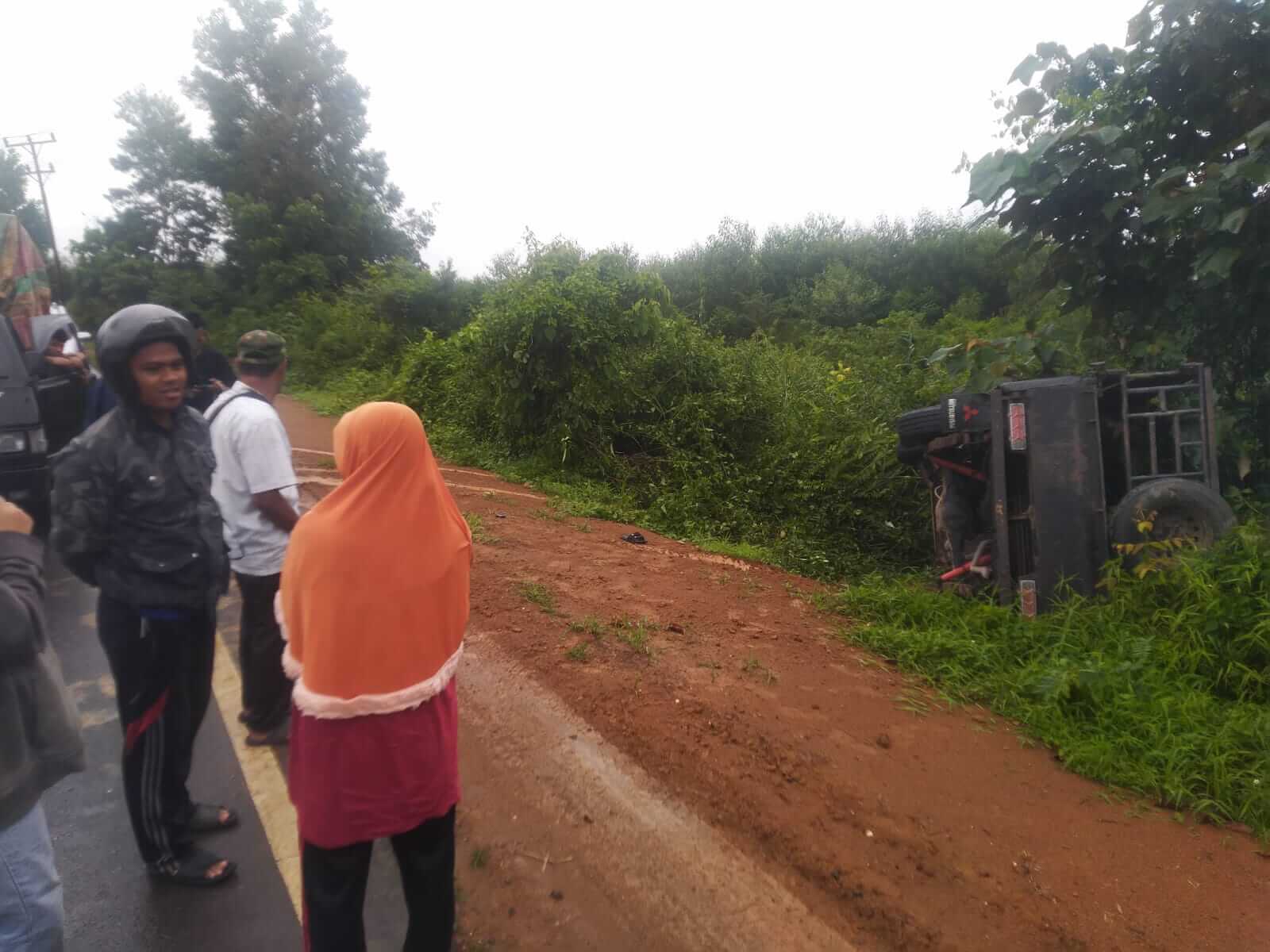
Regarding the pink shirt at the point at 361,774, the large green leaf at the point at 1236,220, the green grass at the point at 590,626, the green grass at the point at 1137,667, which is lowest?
the green grass at the point at 1137,667

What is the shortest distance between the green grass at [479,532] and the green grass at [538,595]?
0.80 m

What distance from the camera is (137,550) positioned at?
2580 mm

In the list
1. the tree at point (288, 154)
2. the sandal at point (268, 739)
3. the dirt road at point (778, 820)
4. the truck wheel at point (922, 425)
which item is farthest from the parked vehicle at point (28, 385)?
the tree at point (288, 154)

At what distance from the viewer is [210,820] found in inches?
118

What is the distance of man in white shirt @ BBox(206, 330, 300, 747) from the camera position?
3.06 metres

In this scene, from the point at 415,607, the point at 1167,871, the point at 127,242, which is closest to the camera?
the point at 415,607

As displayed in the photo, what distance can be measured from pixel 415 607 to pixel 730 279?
74.0ft

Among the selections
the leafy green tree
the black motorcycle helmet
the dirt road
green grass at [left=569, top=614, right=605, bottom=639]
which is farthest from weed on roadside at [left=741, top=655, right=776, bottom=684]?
the leafy green tree

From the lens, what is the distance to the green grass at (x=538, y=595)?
494cm

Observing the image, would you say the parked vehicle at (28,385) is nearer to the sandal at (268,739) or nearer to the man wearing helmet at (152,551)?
the sandal at (268,739)

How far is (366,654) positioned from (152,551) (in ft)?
3.70

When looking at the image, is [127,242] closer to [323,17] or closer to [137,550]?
[323,17]

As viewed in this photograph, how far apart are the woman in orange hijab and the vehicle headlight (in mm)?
5159

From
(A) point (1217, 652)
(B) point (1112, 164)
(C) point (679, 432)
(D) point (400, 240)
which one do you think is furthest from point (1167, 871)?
(D) point (400, 240)
